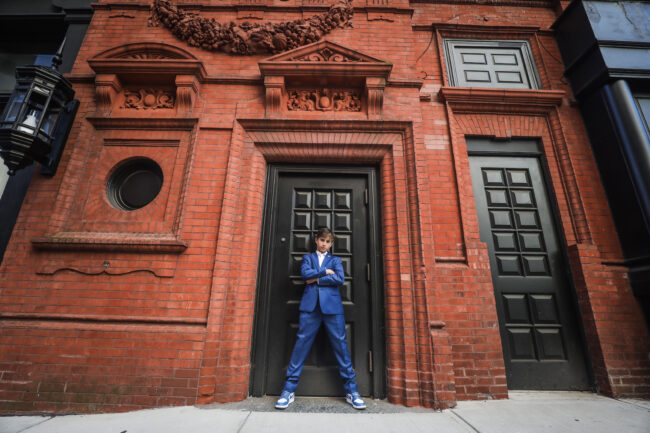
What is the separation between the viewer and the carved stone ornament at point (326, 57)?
156 inches

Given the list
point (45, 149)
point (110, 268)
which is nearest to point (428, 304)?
point (110, 268)

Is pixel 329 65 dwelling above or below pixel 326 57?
below

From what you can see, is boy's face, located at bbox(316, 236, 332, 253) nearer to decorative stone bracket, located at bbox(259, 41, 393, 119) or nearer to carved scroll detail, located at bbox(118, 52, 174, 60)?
decorative stone bracket, located at bbox(259, 41, 393, 119)

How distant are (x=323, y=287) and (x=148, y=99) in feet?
12.4

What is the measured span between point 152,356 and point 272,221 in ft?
6.75

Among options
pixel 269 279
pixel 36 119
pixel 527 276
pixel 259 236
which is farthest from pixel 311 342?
pixel 36 119

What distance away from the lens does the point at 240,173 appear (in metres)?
3.66

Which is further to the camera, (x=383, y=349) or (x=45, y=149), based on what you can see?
(x=45, y=149)

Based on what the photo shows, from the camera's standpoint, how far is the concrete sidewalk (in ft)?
7.75

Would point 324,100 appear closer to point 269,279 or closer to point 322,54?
point 322,54

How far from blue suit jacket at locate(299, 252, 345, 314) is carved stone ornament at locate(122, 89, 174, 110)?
3.23 metres

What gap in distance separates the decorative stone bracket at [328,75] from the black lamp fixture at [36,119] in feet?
9.16

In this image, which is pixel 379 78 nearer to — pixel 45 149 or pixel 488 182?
pixel 488 182

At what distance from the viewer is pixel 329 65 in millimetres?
3812
